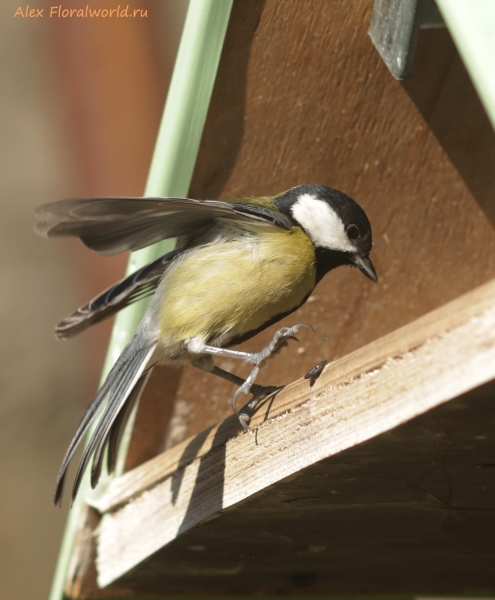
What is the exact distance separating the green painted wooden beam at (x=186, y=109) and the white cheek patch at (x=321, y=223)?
0.66 ft

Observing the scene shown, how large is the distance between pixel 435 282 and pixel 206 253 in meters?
0.51

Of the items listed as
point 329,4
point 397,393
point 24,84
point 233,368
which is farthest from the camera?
point 24,84

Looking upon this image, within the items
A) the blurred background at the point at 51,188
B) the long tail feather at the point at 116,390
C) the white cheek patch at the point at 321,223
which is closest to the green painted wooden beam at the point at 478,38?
the white cheek patch at the point at 321,223

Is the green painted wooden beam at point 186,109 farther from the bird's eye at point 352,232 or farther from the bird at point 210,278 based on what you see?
the bird's eye at point 352,232

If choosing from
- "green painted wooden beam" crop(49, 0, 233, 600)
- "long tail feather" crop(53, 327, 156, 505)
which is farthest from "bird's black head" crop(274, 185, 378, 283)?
"long tail feather" crop(53, 327, 156, 505)

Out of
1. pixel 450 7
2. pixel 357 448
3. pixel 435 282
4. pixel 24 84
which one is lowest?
pixel 435 282

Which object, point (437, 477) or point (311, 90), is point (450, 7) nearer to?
point (437, 477)

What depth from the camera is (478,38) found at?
0.66 m

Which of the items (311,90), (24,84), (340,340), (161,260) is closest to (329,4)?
(311,90)

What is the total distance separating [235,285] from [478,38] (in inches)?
23.8

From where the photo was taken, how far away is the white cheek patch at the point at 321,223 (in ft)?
4.24

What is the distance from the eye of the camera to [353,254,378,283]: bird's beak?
1.35m

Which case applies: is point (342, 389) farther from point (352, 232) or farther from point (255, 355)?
point (352, 232)

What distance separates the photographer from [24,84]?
3.42 metres
